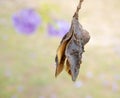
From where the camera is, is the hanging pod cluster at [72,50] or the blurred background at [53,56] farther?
the blurred background at [53,56]

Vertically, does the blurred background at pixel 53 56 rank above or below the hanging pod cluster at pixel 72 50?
above

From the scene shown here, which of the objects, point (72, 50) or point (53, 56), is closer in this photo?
point (72, 50)

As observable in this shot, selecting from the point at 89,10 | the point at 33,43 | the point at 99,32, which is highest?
the point at 89,10

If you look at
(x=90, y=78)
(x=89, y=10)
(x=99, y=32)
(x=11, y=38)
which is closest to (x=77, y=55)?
(x=90, y=78)

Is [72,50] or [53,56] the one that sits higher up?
[53,56]

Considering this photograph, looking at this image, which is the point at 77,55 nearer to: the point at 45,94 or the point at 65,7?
the point at 45,94
